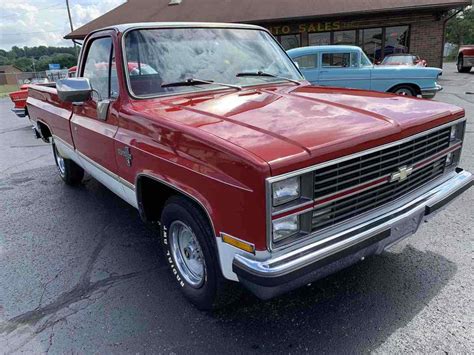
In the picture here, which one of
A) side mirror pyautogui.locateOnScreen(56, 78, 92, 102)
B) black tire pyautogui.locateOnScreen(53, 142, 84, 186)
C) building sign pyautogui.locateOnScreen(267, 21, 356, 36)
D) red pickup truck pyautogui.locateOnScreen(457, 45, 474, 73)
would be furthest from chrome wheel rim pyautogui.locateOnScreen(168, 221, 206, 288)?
red pickup truck pyautogui.locateOnScreen(457, 45, 474, 73)

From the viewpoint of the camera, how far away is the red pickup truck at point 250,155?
2039mm

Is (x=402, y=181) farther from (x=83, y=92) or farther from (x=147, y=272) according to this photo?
(x=83, y=92)

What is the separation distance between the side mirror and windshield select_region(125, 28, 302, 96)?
1.55ft

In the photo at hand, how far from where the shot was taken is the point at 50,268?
348 cm

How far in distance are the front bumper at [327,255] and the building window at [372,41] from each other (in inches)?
687

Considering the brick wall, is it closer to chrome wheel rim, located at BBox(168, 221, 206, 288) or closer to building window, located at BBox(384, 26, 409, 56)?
building window, located at BBox(384, 26, 409, 56)

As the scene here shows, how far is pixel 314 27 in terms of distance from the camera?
18297 mm

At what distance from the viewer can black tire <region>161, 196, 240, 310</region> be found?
2.41 metres

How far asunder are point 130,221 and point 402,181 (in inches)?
117

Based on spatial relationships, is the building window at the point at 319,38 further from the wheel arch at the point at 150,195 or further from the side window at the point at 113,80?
the wheel arch at the point at 150,195

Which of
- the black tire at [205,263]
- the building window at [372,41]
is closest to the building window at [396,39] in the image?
the building window at [372,41]

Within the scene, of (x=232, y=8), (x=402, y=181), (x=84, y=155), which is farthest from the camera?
(x=232, y=8)

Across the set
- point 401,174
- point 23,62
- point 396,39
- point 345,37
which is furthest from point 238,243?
point 23,62

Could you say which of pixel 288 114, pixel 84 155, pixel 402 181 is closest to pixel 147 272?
pixel 84 155
